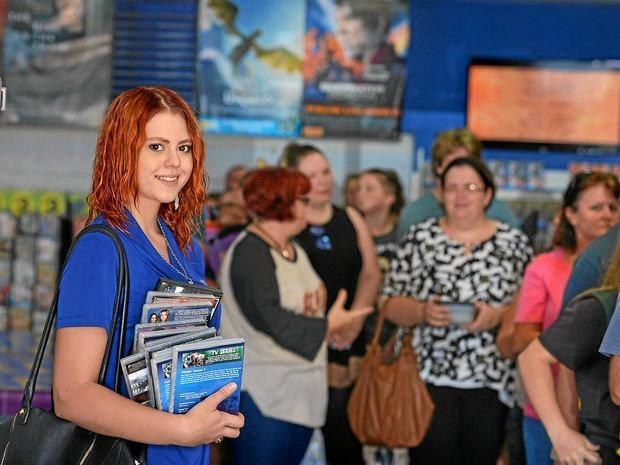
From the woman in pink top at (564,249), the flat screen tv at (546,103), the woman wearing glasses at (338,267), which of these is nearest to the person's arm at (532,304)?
the woman in pink top at (564,249)

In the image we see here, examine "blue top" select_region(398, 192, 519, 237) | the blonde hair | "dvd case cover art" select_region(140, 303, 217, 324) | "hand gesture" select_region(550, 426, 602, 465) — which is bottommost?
"hand gesture" select_region(550, 426, 602, 465)

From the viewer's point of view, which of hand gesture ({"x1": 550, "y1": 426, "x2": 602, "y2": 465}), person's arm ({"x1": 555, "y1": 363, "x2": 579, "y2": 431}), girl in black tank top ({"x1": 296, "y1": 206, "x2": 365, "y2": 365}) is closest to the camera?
hand gesture ({"x1": 550, "y1": 426, "x2": 602, "y2": 465})

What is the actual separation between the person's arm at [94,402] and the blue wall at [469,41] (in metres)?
7.80

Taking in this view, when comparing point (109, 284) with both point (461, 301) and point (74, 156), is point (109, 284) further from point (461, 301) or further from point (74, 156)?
point (74, 156)

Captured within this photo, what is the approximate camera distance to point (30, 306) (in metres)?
9.50

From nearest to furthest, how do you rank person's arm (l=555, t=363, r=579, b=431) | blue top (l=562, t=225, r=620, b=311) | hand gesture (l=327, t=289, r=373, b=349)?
1. person's arm (l=555, t=363, r=579, b=431)
2. blue top (l=562, t=225, r=620, b=311)
3. hand gesture (l=327, t=289, r=373, b=349)

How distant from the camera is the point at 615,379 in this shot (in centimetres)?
291

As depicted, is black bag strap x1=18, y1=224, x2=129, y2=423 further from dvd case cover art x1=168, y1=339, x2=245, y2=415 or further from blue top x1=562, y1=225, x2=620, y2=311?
blue top x1=562, y1=225, x2=620, y2=311

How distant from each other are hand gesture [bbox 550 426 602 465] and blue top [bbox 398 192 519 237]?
245 cm

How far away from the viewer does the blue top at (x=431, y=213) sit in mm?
5680

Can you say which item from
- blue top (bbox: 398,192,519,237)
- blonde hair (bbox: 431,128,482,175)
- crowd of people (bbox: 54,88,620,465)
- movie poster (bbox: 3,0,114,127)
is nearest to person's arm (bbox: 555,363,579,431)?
crowd of people (bbox: 54,88,620,465)

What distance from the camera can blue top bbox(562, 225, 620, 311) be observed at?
3.87m

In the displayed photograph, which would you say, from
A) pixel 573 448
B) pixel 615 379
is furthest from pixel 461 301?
pixel 615 379

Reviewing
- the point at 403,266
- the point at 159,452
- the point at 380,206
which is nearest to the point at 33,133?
the point at 380,206
